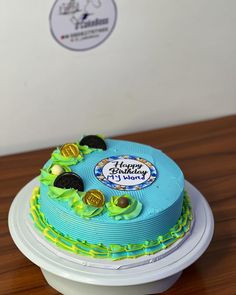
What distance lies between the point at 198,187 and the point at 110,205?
0.35 m

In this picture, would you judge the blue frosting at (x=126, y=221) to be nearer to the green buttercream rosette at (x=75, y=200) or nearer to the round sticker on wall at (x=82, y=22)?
the green buttercream rosette at (x=75, y=200)

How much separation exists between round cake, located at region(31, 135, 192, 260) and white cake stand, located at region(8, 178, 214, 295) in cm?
2

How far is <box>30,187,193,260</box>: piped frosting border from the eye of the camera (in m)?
0.83

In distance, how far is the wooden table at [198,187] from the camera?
90cm

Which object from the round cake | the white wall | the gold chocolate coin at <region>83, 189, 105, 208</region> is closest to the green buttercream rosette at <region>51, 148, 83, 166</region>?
the round cake

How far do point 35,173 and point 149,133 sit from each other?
32cm

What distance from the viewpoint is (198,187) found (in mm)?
1122

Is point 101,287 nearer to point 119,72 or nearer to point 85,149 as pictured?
point 85,149

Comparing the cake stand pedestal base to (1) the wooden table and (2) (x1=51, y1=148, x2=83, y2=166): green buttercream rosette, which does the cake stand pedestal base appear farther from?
(2) (x1=51, y1=148, x2=83, y2=166): green buttercream rosette

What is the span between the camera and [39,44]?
114 centimetres

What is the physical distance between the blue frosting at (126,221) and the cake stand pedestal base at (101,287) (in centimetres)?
7

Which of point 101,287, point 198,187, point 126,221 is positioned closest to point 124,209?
point 126,221

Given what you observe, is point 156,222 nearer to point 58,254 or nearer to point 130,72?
point 58,254

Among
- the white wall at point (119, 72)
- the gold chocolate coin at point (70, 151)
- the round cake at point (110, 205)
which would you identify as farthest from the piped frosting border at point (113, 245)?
the white wall at point (119, 72)
